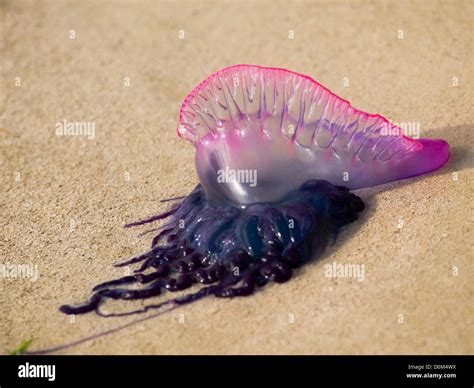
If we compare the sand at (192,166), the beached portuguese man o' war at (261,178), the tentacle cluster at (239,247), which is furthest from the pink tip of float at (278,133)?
the sand at (192,166)

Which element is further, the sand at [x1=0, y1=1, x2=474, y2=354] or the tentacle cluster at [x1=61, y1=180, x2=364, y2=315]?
the tentacle cluster at [x1=61, y1=180, x2=364, y2=315]

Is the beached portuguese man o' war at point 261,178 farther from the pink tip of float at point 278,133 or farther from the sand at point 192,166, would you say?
the sand at point 192,166

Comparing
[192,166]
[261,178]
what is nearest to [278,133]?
[261,178]

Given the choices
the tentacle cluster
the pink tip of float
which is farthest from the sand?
the pink tip of float

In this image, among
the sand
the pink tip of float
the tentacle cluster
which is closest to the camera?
the sand

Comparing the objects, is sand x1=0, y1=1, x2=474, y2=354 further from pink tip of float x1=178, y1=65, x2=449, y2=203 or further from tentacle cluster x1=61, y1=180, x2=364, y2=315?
pink tip of float x1=178, y1=65, x2=449, y2=203

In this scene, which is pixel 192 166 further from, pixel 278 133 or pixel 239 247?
pixel 239 247
